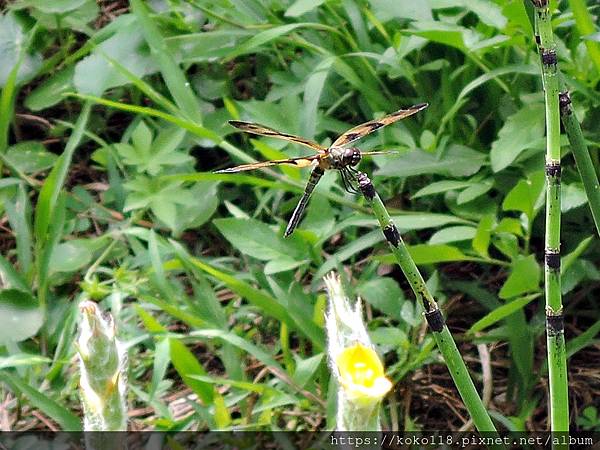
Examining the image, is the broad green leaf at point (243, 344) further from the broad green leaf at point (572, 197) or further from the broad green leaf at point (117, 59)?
the broad green leaf at point (117, 59)

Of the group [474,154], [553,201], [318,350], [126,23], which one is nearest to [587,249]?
[474,154]

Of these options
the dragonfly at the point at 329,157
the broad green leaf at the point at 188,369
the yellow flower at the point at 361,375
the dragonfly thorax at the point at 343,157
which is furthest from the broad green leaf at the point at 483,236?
the yellow flower at the point at 361,375

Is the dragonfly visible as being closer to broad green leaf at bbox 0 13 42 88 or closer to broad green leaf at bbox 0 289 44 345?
broad green leaf at bbox 0 289 44 345

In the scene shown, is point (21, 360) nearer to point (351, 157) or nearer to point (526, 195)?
point (526, 195)

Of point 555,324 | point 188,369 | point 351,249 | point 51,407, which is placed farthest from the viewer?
point 351,249

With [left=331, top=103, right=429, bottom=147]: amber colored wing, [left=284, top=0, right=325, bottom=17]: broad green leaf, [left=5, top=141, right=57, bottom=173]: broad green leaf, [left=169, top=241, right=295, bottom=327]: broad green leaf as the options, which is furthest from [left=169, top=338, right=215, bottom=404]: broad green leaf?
[left=331, top=103, right=429, bottom=147]: amber colored wing

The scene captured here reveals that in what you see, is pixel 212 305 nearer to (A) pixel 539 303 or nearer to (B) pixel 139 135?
(B) pixel 139 135

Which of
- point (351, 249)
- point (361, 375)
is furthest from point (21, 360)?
point (361, 375)
